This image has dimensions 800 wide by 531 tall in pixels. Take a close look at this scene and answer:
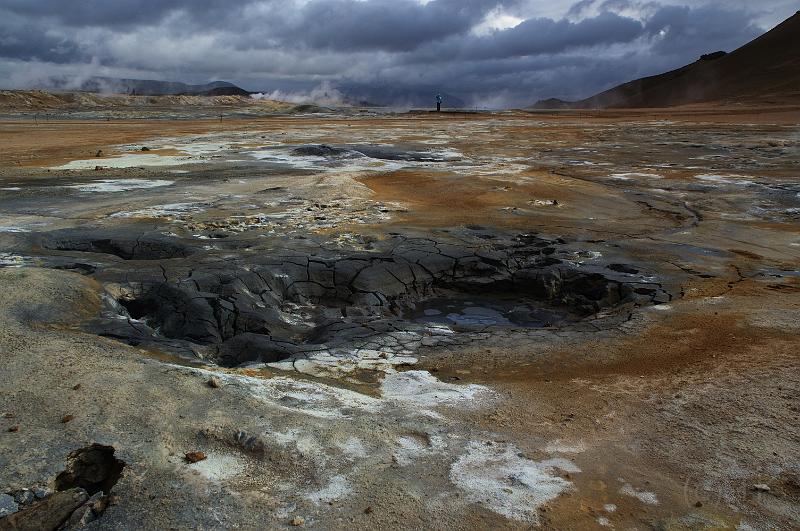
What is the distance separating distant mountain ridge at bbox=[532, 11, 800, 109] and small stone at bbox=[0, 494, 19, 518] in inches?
2259

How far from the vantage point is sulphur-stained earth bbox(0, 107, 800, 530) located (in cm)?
313

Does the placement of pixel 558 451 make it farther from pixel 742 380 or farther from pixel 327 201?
pixel 327 201

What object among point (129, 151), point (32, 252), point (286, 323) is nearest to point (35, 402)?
point (286, 323)

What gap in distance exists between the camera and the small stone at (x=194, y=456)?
130 inches

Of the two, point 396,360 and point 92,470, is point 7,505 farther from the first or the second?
point 396,360

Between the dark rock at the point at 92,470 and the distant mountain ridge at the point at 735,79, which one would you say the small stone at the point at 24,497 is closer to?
the dark rock at the point at 92,470

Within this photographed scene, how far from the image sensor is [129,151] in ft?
66.0

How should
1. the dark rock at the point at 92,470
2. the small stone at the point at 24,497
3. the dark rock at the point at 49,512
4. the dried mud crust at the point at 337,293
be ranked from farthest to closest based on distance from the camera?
the dried mud crust at the point at 337,293 → the dark rock at the point at 92,470 → the small stone at the point at 24,497 → the dark rock at the point at 49,512

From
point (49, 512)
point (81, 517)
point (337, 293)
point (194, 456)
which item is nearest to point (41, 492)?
point (49, 512)

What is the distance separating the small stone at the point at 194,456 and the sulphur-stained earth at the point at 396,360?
20 millimetres

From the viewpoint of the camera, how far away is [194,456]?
331 centimetres

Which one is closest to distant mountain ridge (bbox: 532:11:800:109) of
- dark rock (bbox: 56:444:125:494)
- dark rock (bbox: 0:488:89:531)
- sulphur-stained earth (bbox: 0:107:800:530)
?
sulphur-stained earth (bbox: 0:107:800:530)

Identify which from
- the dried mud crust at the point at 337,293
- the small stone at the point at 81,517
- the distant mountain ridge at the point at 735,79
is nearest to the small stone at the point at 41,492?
the small stone at the point at 81,517

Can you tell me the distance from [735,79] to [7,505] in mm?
77888
